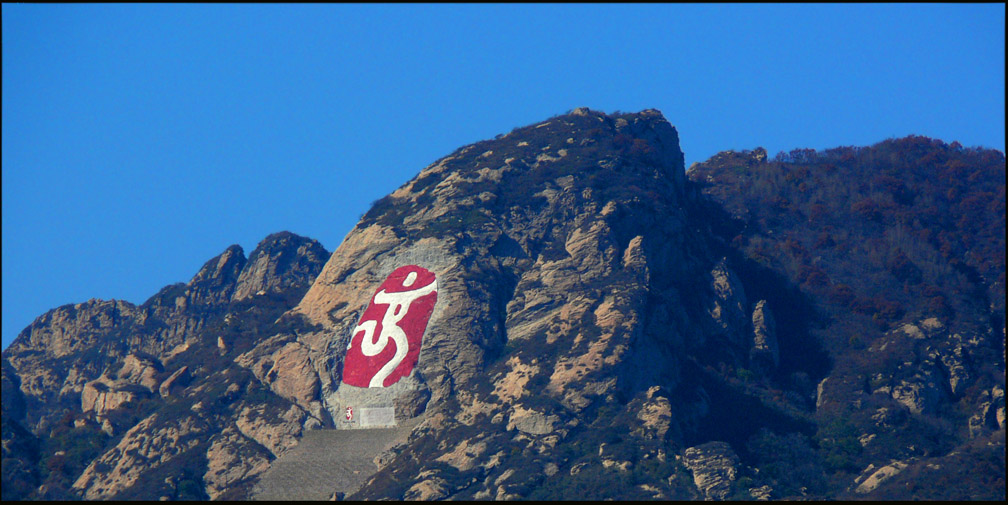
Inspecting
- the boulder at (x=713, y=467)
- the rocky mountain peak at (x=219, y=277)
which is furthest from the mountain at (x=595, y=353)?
the rocky mountain peak at (x=219, y=277)

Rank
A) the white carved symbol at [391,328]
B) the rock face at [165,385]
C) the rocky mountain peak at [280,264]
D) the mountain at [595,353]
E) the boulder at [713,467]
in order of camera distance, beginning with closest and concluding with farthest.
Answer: the boulder at [713,467]
the mountain at [595,353]
the rock face at [165,385]
the white carved symbol at [391,328]
the rocky mountain peak at [280,264]

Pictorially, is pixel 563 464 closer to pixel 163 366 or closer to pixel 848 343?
pixel 848 343

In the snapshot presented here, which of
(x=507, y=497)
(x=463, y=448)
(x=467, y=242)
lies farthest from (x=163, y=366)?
(x=507, y=497)

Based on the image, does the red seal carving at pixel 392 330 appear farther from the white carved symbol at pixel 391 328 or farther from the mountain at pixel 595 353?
the mountain at pixel 595 353

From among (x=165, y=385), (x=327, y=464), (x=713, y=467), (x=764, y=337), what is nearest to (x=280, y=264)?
(x=165, y=385)

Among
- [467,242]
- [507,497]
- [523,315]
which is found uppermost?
[467,242]

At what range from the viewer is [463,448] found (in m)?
94.4

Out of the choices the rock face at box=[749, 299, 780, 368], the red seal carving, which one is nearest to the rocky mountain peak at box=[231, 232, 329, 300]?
the red seal carving

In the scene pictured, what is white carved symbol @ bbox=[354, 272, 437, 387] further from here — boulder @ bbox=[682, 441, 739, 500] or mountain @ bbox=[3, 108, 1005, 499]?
boulder @ bbox=[682, 441, 739, 500]

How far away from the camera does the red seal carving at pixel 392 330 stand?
106938 millimetres

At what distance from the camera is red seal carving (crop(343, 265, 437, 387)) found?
10694cm

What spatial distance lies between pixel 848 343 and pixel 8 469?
83.5m

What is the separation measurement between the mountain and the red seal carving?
0.78 feet

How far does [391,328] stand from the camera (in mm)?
110062
